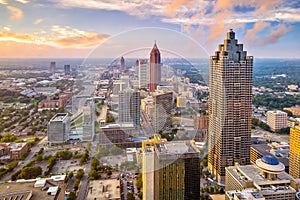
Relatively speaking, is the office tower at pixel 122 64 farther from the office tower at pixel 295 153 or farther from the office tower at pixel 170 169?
the office tower at pixel 295 153

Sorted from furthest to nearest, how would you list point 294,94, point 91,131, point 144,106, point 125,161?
point 294,94, point 91,131, point 125,161, point 144,106

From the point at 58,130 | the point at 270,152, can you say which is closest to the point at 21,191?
the point at 58,130

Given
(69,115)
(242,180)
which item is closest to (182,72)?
(242,180)

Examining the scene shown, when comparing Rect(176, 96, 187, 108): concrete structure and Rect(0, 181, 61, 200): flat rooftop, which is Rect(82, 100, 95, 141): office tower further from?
Rect(176, 96, 187, 108): concrete structure

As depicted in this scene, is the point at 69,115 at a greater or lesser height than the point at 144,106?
lesser

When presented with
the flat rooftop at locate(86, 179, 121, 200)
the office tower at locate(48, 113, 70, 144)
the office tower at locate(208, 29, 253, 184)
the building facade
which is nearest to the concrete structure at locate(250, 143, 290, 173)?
the office tower at locate(208, 29, 253, 184)

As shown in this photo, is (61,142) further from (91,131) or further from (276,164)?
(276,164)
